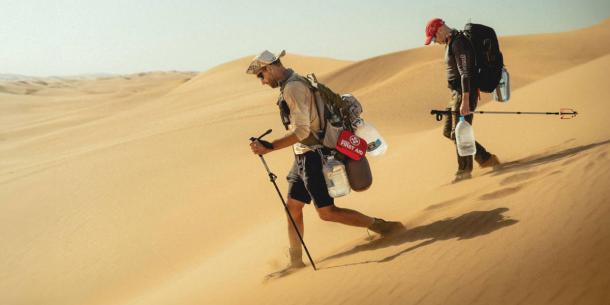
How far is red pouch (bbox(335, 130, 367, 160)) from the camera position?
3732mm

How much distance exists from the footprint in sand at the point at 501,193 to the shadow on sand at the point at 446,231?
39 cm

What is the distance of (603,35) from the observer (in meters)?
30.4

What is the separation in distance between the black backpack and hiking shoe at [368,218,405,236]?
176cm

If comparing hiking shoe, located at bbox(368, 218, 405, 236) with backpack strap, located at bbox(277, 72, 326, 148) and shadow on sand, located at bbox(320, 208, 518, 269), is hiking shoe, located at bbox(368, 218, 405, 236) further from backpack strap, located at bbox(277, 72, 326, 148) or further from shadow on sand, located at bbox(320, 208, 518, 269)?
backpack strap, located at bbox(277, 72, 326, 148)

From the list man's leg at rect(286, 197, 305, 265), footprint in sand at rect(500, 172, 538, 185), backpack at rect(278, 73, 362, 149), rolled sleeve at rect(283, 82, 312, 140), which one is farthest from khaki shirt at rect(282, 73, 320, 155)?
footprint in sand at rect(500, 172, 538, 185)

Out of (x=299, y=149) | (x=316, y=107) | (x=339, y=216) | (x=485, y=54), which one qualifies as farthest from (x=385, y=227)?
(x=485, y=54)

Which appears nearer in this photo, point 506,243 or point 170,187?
point 506,243

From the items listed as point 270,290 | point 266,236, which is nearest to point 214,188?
point 266,236

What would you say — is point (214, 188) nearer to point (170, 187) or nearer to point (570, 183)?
point (170, 187)

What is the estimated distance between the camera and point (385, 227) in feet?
14.4

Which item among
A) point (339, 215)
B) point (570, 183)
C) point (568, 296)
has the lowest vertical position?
point (568, 296)

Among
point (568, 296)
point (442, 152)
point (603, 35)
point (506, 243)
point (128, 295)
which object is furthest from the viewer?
point (603, 35)

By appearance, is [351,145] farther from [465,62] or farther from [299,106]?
[465,62]

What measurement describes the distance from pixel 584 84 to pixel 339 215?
25.5 ft
